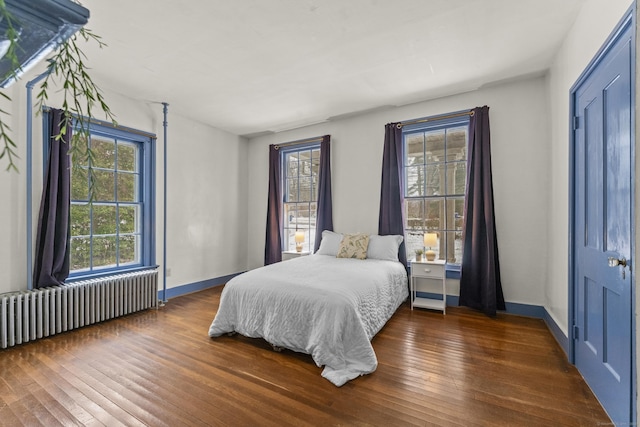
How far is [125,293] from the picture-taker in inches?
144

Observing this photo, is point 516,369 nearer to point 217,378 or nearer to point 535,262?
point 535,262

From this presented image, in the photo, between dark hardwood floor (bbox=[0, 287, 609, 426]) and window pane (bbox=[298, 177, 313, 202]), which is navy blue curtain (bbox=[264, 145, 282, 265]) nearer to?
window pane (bbox=[298, 177, 313, 202])

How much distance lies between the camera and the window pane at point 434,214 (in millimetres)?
4148

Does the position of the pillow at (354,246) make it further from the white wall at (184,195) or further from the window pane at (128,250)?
the window pane at (128,250)

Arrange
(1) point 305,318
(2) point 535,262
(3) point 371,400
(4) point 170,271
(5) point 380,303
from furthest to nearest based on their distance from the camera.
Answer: (4) point 170,271 < (2) point 535,262 < (5) point 380,303 < (1) point 305,318 < (3) point 371,400

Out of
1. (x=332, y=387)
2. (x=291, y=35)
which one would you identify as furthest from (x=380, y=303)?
(x=291, y=35)

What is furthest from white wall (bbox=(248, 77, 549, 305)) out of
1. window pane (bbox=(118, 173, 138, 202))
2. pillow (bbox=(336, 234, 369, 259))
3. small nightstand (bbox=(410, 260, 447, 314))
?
window pane (bbox=(118, 173, 138, 202))

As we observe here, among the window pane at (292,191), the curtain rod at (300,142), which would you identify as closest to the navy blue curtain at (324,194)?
the curtain rod at (300,142)

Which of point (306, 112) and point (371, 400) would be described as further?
point (306, 112)

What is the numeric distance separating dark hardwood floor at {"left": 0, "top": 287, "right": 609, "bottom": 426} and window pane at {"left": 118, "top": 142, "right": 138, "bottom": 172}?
6.92 ft

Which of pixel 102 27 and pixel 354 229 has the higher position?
pixel 102 27

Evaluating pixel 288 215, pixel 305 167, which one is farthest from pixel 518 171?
pixel 288 215

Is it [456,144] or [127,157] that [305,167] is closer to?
[456,144]

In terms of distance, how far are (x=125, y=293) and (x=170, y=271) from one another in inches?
33.1
